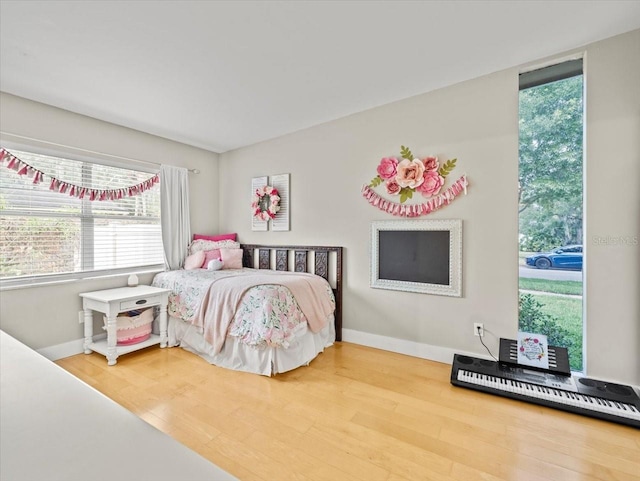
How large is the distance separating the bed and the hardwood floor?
0.56ft

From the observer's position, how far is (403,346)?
110 inches

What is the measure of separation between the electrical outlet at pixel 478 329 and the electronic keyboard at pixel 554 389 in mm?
206

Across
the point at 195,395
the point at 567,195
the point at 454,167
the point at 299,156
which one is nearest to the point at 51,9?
the point at 299,156

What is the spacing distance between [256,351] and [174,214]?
7.18 feet

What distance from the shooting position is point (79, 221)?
2.94m

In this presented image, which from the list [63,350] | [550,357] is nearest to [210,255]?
[63,350]

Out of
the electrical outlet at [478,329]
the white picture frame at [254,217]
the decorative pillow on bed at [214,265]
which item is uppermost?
the white picture frame at [254,217]

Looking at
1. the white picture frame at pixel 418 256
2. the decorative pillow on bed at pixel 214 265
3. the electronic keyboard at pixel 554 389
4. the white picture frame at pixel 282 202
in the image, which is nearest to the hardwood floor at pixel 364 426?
the electronic keyboard at pixel 554 389

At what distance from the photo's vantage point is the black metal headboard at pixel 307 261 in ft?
10.4

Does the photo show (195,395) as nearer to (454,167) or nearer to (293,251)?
(293,251)

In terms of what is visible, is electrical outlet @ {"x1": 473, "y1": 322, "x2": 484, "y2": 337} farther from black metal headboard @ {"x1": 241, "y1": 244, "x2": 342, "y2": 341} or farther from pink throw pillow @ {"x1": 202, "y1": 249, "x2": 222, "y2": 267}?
pink throw pillow @ {"x1": 202, "y1": 249, "x2": 222, "y2": 267}

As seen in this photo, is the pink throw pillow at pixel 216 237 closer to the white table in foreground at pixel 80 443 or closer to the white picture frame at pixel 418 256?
the white picture frame at pixel 418 256

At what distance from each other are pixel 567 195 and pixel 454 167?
85cm

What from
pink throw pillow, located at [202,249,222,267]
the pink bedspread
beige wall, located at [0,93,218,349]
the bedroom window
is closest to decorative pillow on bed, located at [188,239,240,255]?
pink throw pillow, located at [202,249,222,267]
